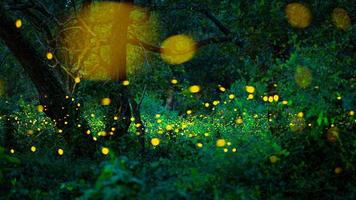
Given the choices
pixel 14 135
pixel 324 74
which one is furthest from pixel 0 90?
pixel 324 74

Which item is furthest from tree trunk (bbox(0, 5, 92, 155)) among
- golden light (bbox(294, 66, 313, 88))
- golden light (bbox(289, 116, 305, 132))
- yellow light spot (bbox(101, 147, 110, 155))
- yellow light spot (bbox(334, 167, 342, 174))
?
yellow light spot (bbox(334, 167, 342, 174))

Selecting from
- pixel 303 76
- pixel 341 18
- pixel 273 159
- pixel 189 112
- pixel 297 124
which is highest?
pixel 341 18

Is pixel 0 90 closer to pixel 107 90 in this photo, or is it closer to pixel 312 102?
pixel 107 90

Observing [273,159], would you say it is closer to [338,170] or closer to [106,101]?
[338,170]

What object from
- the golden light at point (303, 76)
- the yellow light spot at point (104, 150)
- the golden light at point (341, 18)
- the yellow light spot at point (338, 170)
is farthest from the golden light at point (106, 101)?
the yellow light spot at point (338, 170)

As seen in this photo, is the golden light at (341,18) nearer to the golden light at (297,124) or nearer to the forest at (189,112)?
the forest at (189,112)

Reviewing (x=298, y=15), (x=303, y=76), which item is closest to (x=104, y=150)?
(x=303, y=76)
